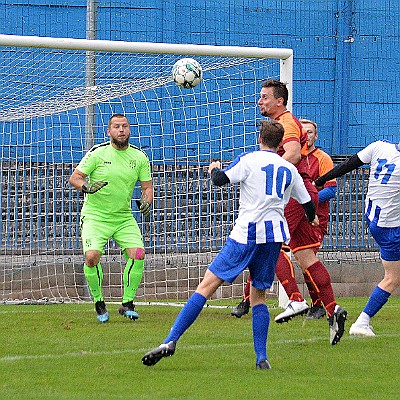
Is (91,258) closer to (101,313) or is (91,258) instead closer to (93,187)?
(101,313)

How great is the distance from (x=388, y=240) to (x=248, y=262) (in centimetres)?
229

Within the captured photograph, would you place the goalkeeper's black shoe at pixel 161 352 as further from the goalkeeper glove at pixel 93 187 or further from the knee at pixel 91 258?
the knee at pixel 91 258

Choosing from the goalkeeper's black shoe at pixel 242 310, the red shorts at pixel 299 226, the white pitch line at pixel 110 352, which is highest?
the red shorts at pixel 299 226

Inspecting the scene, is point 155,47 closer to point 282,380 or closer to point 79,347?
point 79,347

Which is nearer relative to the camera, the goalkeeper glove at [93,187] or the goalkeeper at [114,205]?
the goalkeeper glove at [93,187]

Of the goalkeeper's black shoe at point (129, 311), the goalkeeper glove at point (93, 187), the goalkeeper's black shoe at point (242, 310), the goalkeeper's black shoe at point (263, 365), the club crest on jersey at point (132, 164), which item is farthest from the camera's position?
the club crest on jersey at point (132, 164)

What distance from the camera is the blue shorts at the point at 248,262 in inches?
282

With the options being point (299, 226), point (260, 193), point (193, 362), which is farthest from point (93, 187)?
point (260, 193)

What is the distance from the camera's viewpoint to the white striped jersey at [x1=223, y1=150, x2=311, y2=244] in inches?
283

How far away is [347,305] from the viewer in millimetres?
13148

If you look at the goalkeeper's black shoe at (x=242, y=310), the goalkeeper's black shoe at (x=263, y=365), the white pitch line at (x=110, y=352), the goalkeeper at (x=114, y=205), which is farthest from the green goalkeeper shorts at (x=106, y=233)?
the goalkeeper's black shoe at (x=263, y=365)

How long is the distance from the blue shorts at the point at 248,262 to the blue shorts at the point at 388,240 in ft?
6.83

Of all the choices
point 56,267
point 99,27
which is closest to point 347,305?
point 56,267

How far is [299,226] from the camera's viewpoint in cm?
973
